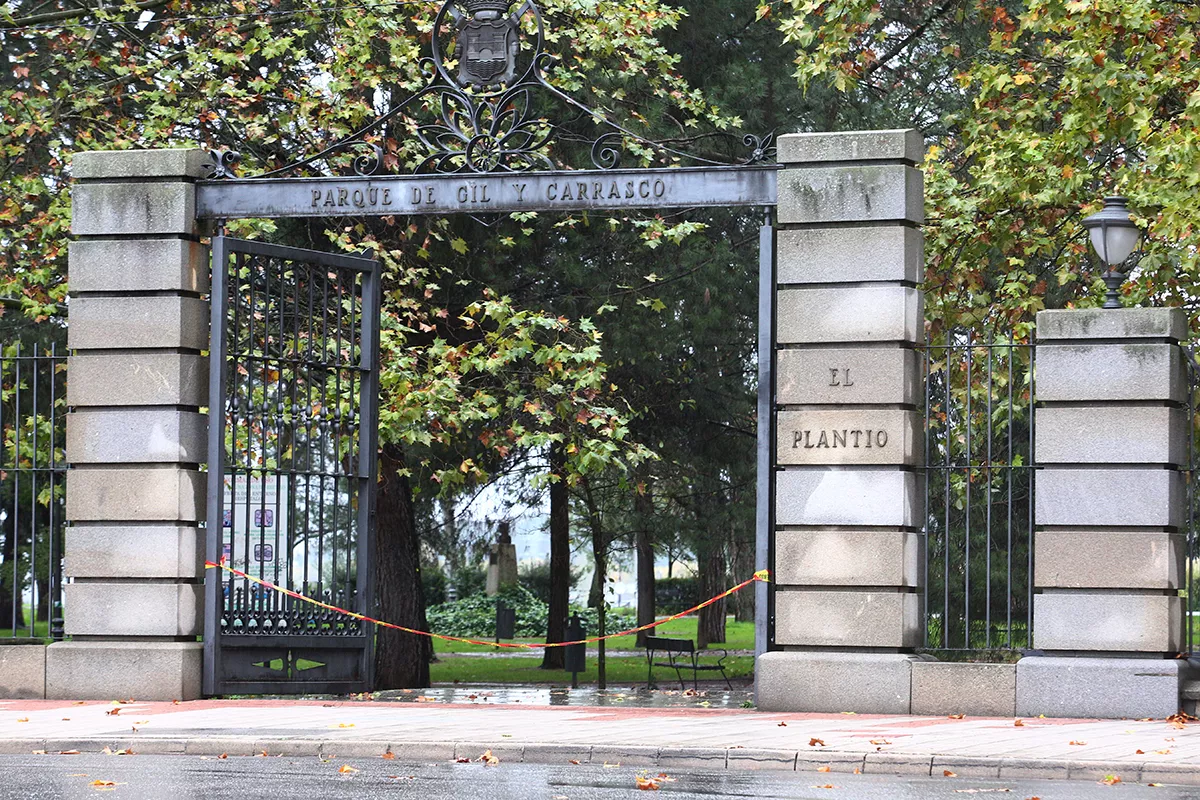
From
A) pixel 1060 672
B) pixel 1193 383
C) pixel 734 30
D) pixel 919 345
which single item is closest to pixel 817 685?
pixel 1060 672

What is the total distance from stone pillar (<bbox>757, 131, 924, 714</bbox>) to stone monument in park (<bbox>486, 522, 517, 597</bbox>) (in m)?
29.4

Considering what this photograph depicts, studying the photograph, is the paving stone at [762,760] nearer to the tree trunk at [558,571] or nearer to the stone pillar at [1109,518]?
the stone pillar at [1109,518]

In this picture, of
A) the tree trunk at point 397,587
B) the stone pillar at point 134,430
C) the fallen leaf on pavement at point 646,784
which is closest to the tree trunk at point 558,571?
the tree trunk at point 397,587

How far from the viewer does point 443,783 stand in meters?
9.74

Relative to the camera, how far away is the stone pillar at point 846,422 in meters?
13.8

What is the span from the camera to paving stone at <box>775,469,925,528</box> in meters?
13.8

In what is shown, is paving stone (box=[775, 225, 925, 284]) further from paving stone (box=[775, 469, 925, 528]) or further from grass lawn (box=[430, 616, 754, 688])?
grass lawn (box=[430, 616, 754, 688])

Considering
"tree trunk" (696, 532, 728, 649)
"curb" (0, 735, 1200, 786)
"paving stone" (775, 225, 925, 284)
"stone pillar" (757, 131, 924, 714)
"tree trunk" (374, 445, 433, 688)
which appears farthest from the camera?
"tree trunk" (696, 532, 728, 649)

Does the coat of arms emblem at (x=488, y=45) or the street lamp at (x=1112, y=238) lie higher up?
the coat of arms emblem at (x=488, y=45)

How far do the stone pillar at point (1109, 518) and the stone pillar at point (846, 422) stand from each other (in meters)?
1.03

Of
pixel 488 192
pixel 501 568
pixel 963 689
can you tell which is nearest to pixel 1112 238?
pixel 963 689

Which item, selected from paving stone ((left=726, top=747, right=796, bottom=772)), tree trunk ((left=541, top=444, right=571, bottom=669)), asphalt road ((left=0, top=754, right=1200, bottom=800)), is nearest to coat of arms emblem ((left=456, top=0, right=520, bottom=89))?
asphalt road ((left=0, top=754, right=1200, bottom=800))

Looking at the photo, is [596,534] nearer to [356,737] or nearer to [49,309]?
[49,309]

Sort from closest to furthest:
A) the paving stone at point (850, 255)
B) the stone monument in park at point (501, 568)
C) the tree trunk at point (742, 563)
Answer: the paving stone at point (850, 255) < the tree trunk at point (742, 563) < the stone monument in park at point (501, 568)
